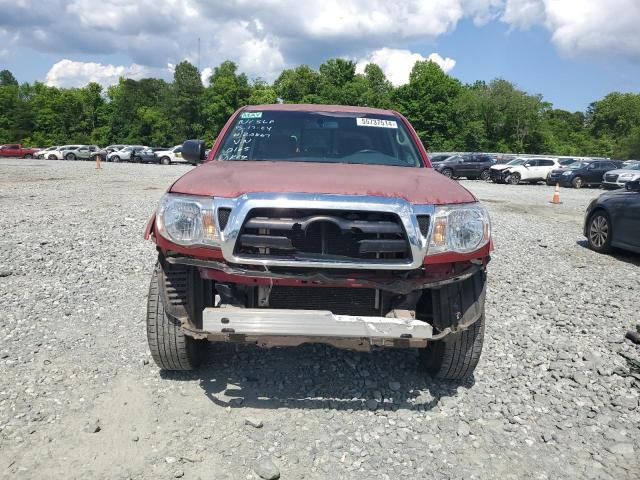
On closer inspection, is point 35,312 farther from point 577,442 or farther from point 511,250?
point 511,250

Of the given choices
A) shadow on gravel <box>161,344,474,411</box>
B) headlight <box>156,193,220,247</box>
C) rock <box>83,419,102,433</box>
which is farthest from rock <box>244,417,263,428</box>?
headlight <box>156,193,220,247</box>

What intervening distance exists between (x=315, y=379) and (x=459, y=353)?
1011mm

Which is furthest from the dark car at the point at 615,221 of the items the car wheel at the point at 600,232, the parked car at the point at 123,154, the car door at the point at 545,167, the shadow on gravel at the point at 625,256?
the parked car at the point at 123,154

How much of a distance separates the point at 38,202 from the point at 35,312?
359 inches

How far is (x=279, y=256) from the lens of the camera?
9.77 feet

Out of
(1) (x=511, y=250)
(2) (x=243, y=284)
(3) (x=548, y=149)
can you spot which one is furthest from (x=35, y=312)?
(3) (x=548, y=149)

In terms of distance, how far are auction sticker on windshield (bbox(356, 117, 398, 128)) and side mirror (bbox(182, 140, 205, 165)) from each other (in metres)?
1.45

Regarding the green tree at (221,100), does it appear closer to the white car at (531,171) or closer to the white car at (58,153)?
the white car at (58,153)

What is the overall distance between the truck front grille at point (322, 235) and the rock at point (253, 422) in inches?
39.4

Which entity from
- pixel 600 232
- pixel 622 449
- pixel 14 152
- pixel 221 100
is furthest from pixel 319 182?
pixel 221 100

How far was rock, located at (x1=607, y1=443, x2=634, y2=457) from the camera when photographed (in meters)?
2.94

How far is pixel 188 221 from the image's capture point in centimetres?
304

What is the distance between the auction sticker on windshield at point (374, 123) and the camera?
4.72 m

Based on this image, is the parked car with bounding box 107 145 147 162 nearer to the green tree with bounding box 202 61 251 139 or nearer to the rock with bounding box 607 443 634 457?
the green tree with bounding box 202 61 251 139
